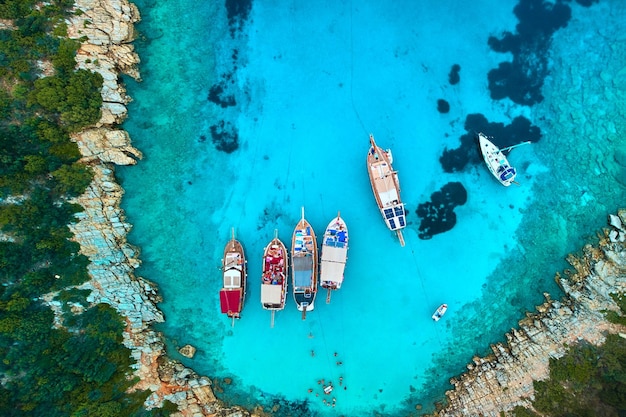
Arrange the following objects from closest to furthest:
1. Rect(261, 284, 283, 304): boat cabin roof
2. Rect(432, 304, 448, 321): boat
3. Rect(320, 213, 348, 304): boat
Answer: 1. Rect(261, 284, 283, 304): boat cabin roof
2. Rect(320, 213, 348, 304): boat
3. Rect(432, 304, 448, 321): boat

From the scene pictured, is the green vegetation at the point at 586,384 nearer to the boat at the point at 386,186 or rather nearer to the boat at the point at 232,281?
the boat at the point at 386,186

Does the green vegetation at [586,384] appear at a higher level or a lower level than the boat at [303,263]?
lower

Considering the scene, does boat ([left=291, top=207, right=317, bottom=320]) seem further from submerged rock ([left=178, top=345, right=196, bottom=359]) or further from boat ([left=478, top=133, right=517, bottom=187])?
boat ([left=478, top=133, right=517, bottom=187])

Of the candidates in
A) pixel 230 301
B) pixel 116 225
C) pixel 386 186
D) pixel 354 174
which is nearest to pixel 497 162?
pixel 386 186

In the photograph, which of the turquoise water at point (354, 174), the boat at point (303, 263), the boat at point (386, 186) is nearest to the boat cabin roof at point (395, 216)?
the boat at point (386, 186)

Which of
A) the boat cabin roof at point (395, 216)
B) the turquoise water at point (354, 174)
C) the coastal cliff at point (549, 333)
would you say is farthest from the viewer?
the turquoise water at point (354, 174)

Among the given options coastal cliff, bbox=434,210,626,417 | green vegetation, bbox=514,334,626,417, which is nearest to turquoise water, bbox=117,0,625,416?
coastal cliff, bbox=434,210,626,417

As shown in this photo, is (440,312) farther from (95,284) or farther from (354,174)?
(95,284)
